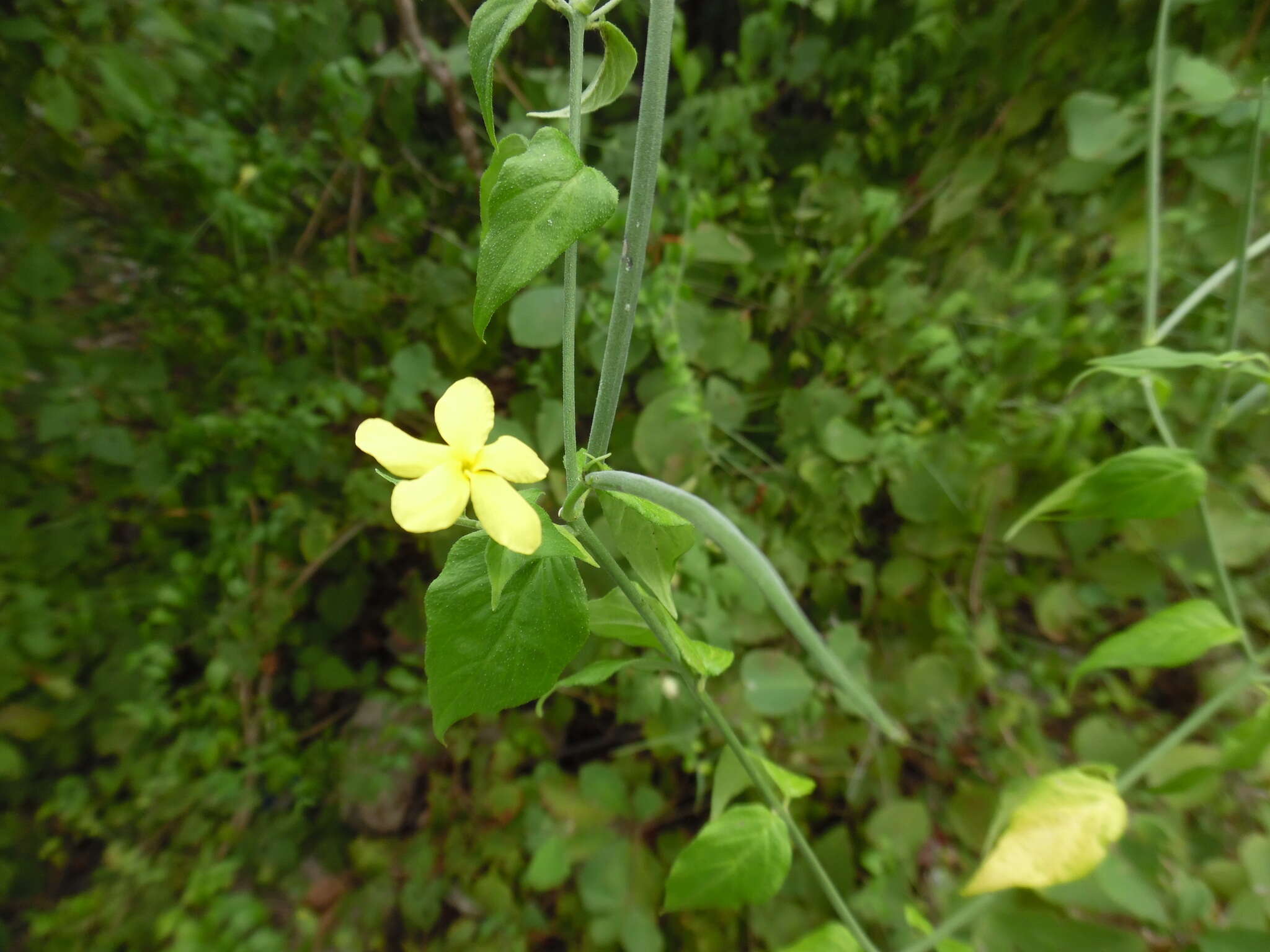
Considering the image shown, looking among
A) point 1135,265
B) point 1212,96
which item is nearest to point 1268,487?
point 1135,265

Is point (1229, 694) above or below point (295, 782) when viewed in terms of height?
above

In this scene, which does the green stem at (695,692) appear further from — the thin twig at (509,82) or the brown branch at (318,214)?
the brown branch at (318,214)

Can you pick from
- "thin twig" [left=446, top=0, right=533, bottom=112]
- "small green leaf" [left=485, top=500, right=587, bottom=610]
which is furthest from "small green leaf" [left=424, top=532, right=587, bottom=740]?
"thin twig" [left=446, top=0, right=533, bottom=112]

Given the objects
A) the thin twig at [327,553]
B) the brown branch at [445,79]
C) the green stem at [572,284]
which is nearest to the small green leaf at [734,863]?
the green stem at [572,284]

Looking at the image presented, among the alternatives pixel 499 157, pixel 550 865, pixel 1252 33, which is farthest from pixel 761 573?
pixel 1252 33

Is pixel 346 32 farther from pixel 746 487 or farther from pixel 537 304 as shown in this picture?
pixel 746 487

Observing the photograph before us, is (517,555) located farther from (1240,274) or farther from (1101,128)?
(1101,128)

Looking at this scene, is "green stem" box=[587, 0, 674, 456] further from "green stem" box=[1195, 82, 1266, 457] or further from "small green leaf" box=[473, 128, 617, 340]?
"green stem" box=[1195, 82, 1266, 457]
